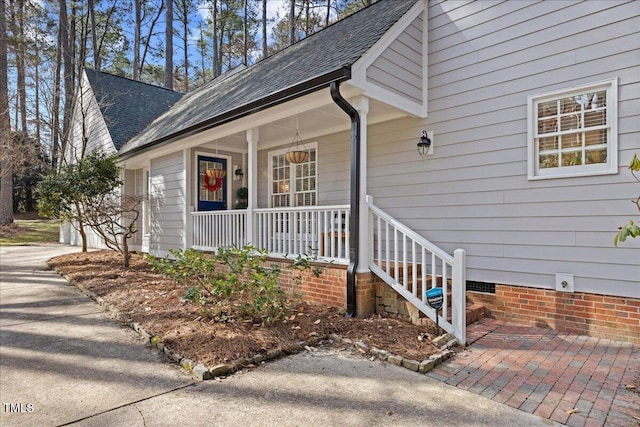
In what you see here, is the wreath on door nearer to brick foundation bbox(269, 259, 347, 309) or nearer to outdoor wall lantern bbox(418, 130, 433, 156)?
brick foundation bbox(269, 259, 347, 309)

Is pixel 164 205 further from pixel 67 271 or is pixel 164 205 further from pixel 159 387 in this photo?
pixel 159 387

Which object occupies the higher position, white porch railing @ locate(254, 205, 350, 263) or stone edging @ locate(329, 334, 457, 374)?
white porch railing @ locate(254, 205, 350, 263)

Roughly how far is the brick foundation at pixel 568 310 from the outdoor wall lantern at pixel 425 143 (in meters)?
2.15

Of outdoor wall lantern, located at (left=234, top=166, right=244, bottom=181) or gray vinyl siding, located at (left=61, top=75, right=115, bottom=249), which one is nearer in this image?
outdoor wall lantern, located at (left=234, top=166, right=244, bottom=181)

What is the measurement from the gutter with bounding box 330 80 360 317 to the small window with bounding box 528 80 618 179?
2.13 m


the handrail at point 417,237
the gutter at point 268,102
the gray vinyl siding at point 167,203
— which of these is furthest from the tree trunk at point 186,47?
the handrail at point 417,237

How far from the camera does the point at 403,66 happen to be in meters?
5.35

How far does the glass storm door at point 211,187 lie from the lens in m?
8.62

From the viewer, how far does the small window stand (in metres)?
4.12

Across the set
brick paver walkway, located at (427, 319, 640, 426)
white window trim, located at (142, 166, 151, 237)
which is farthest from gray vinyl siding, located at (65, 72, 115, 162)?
Result: brick paver walkway, located at (427, 319, 640, 426)

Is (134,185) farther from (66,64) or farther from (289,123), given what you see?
(66,64)

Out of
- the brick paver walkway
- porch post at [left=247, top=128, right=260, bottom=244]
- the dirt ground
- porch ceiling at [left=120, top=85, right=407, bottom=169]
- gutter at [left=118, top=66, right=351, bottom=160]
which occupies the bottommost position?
the brick paver walkway

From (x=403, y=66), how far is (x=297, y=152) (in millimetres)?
2321

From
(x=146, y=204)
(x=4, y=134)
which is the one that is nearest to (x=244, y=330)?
(x=146, y=204)
